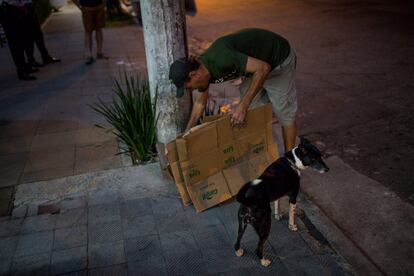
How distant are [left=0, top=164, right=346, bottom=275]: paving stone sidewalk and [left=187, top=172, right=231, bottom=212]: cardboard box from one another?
78 mm

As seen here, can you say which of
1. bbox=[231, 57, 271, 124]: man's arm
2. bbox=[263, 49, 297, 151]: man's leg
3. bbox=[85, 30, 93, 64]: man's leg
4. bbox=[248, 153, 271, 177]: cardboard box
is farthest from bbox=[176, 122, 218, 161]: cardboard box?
bbox=[85, 30, 93, 64]: man's leg

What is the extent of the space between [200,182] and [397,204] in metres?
1.76

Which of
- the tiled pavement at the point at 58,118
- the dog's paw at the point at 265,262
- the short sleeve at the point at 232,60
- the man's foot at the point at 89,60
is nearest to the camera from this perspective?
the dog's paw at the point at 265,262

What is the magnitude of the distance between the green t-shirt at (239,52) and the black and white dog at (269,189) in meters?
0.81

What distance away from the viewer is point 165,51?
370 centimetres

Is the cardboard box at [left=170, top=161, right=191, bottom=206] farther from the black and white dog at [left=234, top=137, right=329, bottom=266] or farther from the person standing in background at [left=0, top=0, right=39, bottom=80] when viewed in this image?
the person standing in background at [left=0, top=0, right=39, bottom=80]

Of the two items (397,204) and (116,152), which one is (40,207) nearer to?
(116,152)

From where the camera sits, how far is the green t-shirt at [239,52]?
306 centimetres

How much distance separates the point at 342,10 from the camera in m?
12.0

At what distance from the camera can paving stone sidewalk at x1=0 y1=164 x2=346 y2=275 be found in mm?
2865

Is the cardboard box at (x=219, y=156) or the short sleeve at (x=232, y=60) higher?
the short sleeve at (x=232, y=60)

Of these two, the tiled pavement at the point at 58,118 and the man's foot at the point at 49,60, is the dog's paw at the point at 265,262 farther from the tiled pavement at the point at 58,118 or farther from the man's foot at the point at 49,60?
the man's foot at the point at 49,60

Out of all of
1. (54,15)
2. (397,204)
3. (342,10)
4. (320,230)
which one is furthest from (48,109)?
(54,15)

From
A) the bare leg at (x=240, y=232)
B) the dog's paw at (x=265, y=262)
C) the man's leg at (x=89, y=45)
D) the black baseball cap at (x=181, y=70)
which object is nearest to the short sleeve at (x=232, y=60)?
the black baseball cap at (x=181, y=70)
